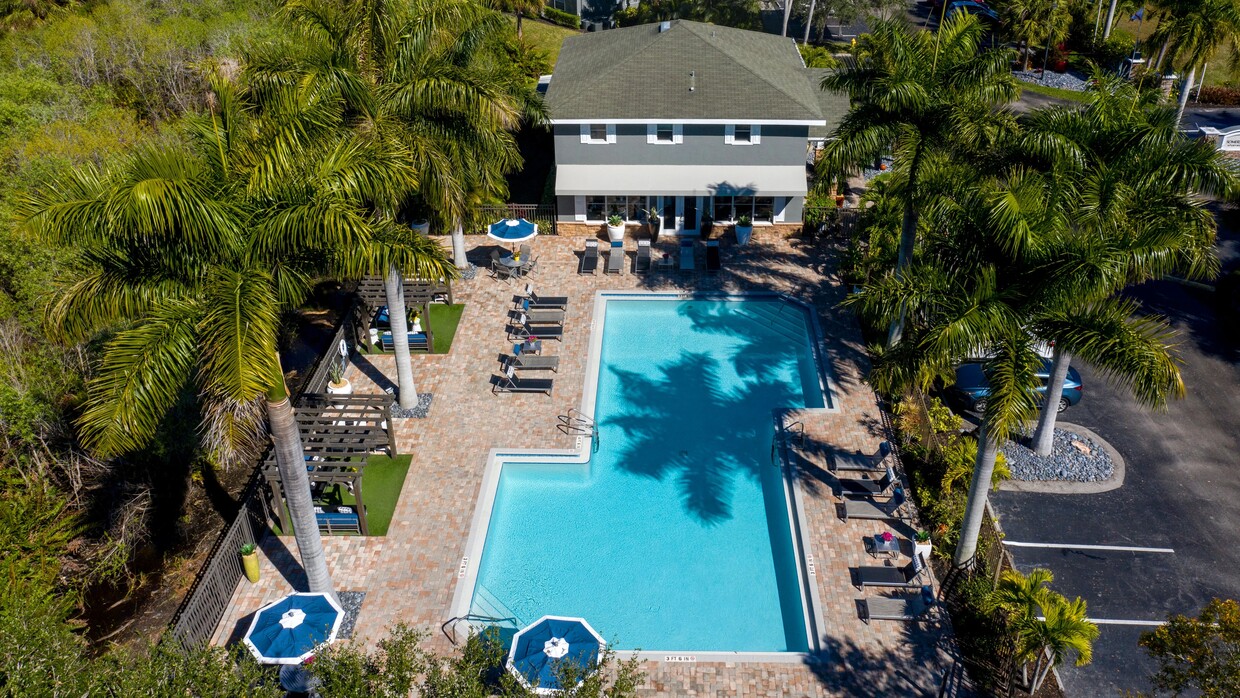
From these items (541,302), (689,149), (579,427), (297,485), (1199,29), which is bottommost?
(579,427)

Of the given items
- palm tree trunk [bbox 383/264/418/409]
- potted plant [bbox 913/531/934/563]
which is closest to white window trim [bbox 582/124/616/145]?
palm tree trunk [bbox 383/264/418/409]

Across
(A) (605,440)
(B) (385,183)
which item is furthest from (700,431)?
(B) (385,183)

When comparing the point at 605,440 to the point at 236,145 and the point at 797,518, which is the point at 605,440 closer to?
the point at 797,518

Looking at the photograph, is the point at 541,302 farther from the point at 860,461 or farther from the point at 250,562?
the point at 250,562

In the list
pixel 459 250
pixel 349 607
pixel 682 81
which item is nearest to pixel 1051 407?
pixel 349 607

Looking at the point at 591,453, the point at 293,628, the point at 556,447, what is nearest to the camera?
the point at 293,628

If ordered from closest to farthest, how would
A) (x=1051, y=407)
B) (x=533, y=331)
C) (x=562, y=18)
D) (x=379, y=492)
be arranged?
(x=379, y=492)
(x=1051, y=407)
(x=533, y=331)
(x=562, y=18)

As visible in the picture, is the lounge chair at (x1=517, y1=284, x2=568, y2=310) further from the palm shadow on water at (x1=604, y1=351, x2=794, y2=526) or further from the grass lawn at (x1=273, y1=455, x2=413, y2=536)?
the grass lawn at (x1=273, y1=455, x2=413, y2=536)
